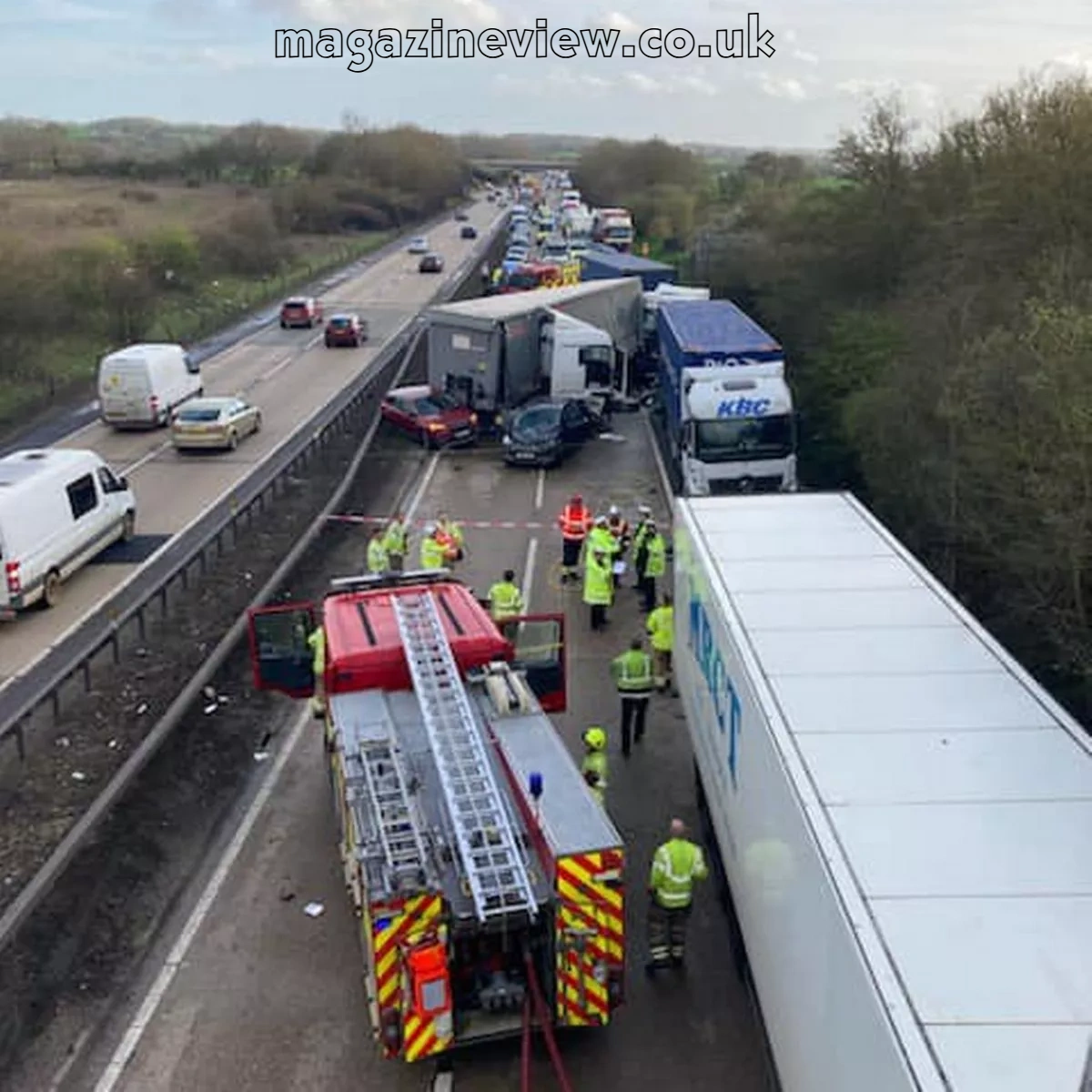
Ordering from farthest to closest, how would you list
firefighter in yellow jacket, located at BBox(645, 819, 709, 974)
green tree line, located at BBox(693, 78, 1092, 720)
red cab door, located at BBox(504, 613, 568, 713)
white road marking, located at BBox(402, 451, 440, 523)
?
1. white road marking, located at BBox(402, 451, 440, 523)
2. green tree line, located at BBox(693, 78, 1092, 720)
3. red cab door, located at BBox(504, 613, 568, 713)
4. firefighter in yellow jacket, located at BBox(645, 819, 709, 974)

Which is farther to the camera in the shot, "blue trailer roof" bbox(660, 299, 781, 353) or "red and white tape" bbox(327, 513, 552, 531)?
"blue trailer roof" bbox(660, 299, 781, 353)

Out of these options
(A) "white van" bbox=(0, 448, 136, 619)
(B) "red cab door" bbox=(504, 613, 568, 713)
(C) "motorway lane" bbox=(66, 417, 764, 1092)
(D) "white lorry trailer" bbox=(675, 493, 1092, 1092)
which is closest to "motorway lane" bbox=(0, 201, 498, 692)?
(A) "white van" bbox=(0, 448, 136, 619)

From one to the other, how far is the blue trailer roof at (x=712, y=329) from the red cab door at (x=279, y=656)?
12.9 m

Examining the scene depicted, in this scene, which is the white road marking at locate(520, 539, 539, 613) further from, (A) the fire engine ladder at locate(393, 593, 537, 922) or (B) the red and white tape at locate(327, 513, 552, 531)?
(A) the fire engine ladder at locate(393, 593, 537, 922)

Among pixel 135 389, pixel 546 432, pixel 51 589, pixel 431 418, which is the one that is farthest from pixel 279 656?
pixel 135 389

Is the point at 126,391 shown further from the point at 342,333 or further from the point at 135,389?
the point at 342,333

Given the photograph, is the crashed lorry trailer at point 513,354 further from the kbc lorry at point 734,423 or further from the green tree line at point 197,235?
the green tree line at point 197,235

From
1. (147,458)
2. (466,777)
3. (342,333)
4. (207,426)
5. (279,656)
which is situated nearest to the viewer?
(466,777)

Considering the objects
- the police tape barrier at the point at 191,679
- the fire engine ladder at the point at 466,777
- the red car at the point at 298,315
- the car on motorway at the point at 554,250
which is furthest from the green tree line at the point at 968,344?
the car on motorway at the point at 554,250

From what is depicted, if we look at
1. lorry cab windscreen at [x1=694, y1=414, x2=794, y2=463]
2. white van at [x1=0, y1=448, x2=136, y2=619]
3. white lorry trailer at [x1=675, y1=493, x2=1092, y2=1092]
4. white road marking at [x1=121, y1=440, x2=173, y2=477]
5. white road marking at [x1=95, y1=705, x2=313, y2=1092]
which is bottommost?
white road marking at [x1=95, y1=705, x2=313, y2=1092]

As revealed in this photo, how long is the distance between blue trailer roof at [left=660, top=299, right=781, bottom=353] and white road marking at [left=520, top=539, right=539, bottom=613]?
5.05 metres

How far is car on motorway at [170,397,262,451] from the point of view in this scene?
26641 mm

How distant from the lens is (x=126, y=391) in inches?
1131

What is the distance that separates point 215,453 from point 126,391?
3.37 meters
